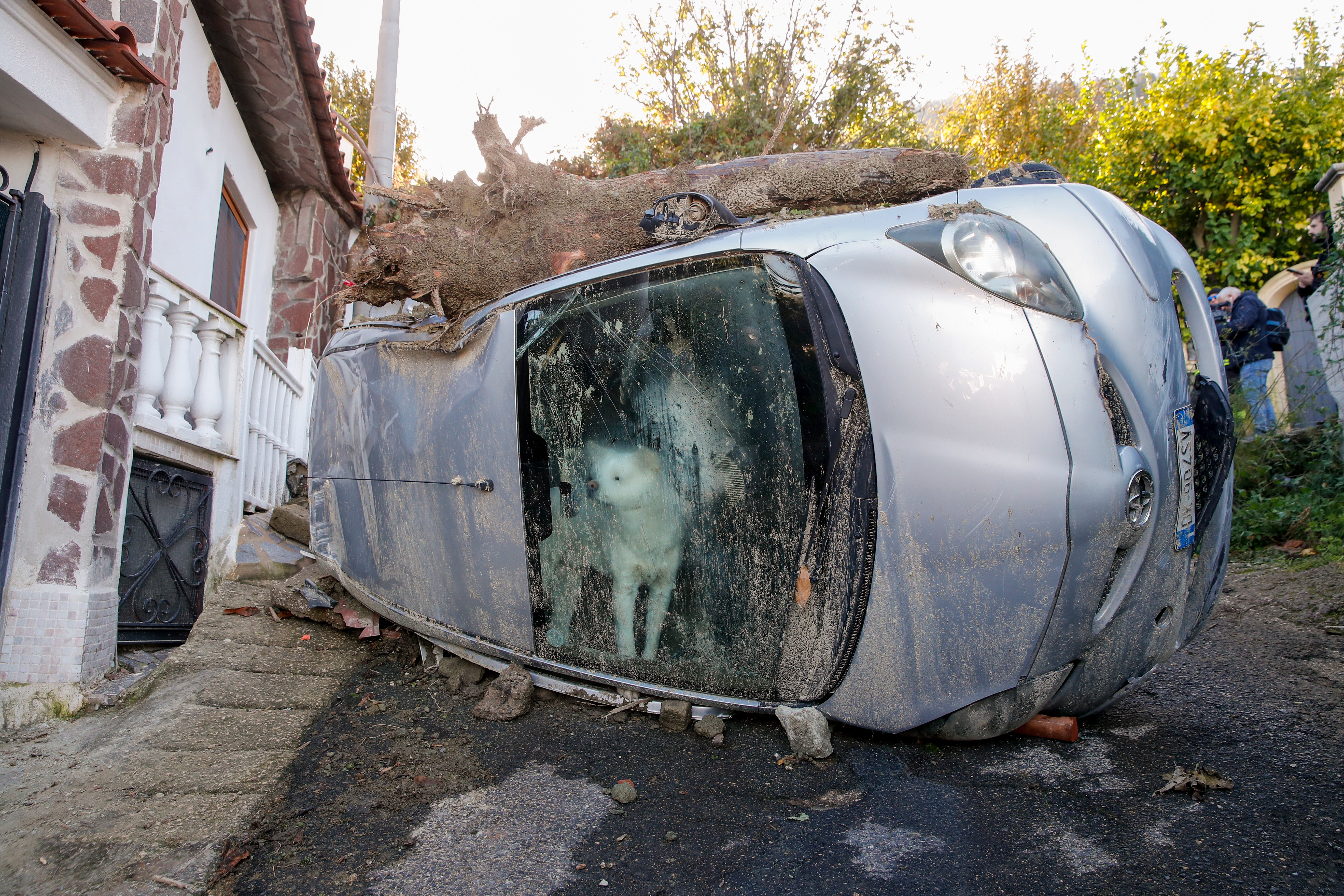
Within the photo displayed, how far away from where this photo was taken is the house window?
5945 mm

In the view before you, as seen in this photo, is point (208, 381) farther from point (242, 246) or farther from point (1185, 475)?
point (1185, 475)

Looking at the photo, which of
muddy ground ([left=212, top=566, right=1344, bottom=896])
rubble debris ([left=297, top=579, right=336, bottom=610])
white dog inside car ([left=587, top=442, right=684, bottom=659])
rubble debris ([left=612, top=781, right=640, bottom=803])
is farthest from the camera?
rubble debris ([left=297, top=579, right=336, bottom=610])

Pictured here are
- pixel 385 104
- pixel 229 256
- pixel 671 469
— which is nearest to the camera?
pixel 671 469

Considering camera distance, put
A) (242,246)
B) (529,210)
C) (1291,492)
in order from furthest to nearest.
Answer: (242,246) < (1291,492) < (529,210)

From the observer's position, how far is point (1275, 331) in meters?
5.53

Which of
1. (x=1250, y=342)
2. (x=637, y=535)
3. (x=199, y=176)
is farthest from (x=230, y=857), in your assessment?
(x=1250, y=342)

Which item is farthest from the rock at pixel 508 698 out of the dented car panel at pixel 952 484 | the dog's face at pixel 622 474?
the dented car panel at pixel 952 484

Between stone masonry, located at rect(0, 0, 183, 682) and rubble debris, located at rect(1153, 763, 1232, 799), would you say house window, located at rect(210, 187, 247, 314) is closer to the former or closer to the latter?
stone masonry, located at rect(0, 0, 183, 682)

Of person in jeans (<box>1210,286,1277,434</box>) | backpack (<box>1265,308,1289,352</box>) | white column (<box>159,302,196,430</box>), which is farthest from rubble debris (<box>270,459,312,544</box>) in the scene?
backpack (<box>1265,308,1289,352</box>)

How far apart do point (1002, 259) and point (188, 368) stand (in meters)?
3.89

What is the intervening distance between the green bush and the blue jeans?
8.2 inches

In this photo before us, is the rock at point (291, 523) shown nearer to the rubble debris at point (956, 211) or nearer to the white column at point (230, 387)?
the white column at point (230, 387)

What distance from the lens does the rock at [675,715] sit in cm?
220

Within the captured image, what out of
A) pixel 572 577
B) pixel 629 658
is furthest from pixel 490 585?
pixel 629 658
